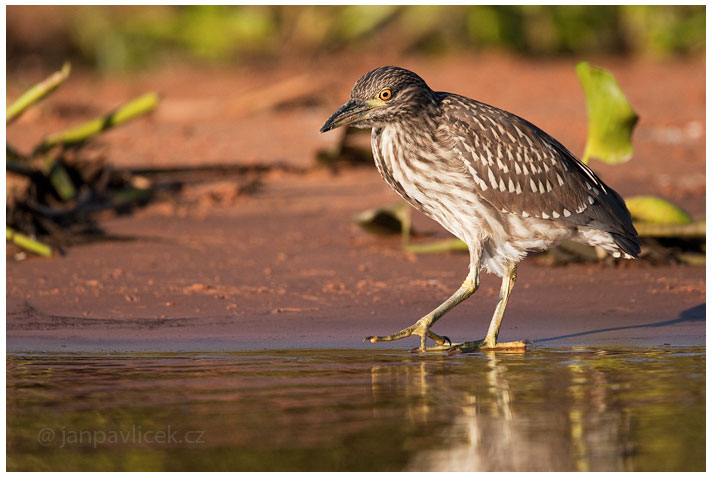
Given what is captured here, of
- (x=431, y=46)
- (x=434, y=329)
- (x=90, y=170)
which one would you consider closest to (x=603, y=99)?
(x=434, y=329)

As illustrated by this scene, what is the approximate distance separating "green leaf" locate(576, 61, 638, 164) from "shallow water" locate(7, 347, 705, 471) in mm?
2300

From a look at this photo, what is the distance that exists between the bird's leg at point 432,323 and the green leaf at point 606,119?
203 centimetres

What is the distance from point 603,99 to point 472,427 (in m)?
4.24

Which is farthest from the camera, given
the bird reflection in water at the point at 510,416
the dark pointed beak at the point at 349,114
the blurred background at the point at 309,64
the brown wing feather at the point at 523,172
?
the blurred background at the point at 309,64

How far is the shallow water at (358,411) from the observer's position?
178 inches

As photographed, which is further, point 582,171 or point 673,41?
point 673,41

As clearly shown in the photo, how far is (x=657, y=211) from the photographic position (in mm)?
8562

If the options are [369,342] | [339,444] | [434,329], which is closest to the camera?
[339,444]

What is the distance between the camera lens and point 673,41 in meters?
18.9

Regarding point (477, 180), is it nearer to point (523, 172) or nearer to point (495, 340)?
point (523, 172)

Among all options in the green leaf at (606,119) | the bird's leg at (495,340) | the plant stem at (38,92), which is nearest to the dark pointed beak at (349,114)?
the bird's leg at (495,340)

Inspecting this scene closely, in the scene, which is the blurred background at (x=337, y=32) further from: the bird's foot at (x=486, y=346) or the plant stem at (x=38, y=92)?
the bird's foot at (x=486, y=346)

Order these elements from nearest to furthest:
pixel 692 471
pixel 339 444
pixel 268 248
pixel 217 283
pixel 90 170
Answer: pixel 692 471, pixel 339 444, pixel 217 283, pixel 268 248, pixel 90 170

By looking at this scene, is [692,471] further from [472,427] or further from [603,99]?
[603,99]
